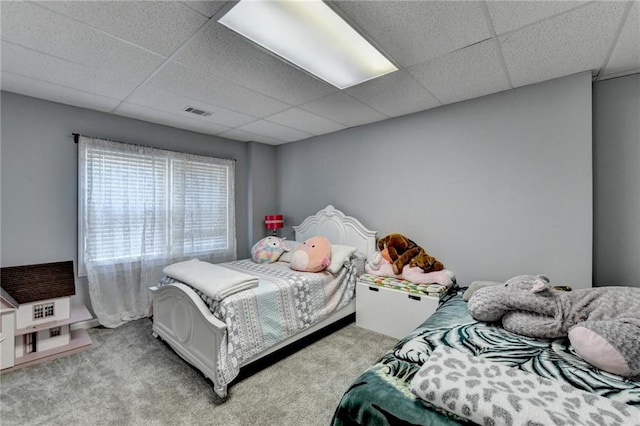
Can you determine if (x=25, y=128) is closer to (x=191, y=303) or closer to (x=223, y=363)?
(x=191, y=303)

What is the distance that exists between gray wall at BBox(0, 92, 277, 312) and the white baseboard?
216 mm

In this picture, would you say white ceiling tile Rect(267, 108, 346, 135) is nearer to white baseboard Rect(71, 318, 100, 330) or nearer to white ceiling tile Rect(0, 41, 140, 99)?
white ceiling tile Rect(0, 41, 140, 99)

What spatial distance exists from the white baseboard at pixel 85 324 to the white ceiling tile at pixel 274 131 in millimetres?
2742

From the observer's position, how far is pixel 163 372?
220cm

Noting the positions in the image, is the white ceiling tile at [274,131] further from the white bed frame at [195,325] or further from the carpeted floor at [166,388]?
the carpeted floor at [166,388]

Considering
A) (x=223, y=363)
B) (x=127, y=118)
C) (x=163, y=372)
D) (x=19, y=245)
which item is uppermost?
(x=127, y=118)

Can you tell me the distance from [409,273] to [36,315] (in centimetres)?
341

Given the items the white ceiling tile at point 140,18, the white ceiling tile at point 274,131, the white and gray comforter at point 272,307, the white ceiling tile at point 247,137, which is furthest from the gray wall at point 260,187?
the white ceiling tile at point 140,18

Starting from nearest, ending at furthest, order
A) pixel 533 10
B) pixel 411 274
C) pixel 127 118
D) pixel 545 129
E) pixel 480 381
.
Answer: pixel 480 381 → pixel 533 10 → pixel 545 129 → pixel 411 274 → pixel 127 118

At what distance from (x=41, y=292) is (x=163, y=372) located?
1.33 m

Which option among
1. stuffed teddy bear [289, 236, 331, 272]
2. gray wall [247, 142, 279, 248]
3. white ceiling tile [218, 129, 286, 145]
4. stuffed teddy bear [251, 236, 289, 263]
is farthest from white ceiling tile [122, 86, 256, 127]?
stuffed teddy bear [289, 236, 331, 272]

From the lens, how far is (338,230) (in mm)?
3701

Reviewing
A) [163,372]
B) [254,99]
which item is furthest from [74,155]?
[163,372]

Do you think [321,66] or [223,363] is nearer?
[223,363]
